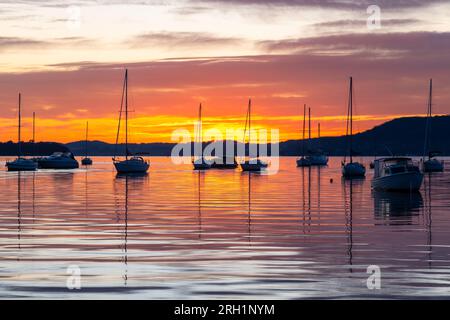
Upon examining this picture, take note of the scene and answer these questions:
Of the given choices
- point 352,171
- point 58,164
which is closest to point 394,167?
point 352,171

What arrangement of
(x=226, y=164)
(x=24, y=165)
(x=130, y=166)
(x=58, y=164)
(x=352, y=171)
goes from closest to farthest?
(x=352, y=171)
(x=130, y=166)
(x=24, y=165)
(x=58, y=164)
(x=226, y=164)

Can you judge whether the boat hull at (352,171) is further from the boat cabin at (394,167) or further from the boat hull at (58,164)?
the boat hull at (58,164)

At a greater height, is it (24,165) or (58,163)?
(58,163)

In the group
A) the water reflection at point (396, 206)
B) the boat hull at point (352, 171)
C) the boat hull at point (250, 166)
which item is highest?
the boat hull at point (250, 166)

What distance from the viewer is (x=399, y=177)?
62.9 metres

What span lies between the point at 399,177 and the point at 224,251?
40109 millimetres

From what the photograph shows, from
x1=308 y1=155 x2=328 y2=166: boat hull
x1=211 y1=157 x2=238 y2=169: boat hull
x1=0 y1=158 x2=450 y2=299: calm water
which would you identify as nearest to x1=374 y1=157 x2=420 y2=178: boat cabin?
x1=0 y1=158 x2=450 y2=299: calm water

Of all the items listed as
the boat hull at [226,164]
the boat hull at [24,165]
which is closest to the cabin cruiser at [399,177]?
the boat hull at [24,165]

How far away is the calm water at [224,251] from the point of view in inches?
711

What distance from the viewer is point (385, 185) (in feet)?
210

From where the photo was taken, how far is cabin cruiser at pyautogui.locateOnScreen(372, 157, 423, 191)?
206ft

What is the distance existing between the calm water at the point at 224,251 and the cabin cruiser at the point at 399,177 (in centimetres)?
1629

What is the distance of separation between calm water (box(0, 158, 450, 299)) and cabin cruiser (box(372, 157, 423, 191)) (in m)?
16.3

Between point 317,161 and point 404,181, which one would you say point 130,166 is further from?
point 317,161
